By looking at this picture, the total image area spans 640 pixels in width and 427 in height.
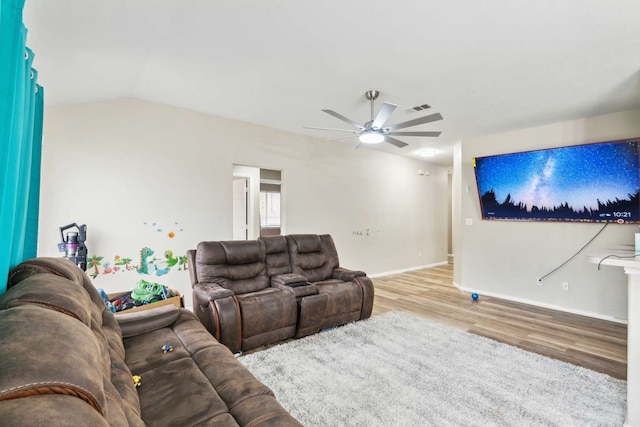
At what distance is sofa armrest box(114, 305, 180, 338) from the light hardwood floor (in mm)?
2608

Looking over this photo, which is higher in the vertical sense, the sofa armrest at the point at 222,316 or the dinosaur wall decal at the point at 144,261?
the dinosaur wall decal at the point at 144,261

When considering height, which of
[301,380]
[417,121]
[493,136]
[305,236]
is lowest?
[301,380]

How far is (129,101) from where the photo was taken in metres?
3.50

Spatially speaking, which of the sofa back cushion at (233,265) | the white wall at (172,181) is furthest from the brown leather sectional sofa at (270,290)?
the white wall at (172,181)

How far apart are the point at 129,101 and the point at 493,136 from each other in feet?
17.2

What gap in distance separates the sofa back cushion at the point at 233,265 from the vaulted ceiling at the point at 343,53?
1719 millimetres

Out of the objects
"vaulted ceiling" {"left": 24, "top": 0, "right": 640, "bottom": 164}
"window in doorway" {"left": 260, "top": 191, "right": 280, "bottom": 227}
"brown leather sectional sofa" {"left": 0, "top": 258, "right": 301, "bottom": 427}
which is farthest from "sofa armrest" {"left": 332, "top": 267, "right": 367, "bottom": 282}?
"window in doorway" {"left": 260, "top": 191, "right": 280, "bottom": 227}

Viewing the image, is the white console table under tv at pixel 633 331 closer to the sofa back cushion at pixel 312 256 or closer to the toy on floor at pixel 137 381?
the toy on floor at pixel 137 381

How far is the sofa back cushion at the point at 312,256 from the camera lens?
378 centimetres

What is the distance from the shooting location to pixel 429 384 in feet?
7.55

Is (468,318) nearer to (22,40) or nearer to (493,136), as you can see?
(493,136)

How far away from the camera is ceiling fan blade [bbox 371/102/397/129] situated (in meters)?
2.72

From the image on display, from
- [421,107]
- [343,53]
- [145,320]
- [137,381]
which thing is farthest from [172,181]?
[421,107]

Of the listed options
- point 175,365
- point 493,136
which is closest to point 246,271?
point 175,365
